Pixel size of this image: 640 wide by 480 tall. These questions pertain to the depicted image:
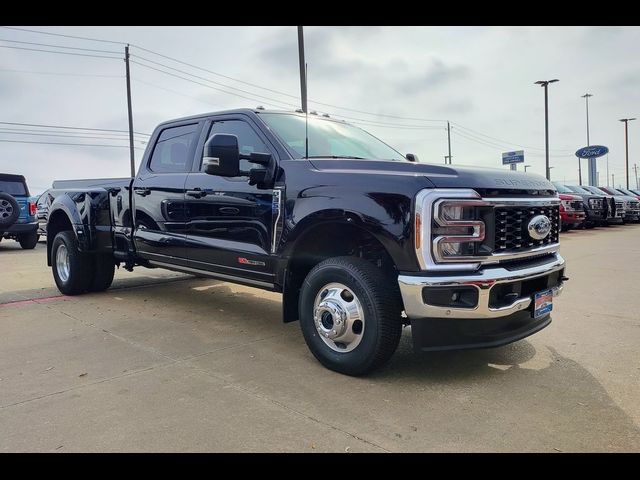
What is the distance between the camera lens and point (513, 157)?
93.2ft

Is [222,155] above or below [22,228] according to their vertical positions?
above

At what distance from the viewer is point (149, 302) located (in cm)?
629

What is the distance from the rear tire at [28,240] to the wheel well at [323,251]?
12.2 metres

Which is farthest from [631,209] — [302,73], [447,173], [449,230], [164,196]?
[449,230]

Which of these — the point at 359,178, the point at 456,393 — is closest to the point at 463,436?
the point at 456,393

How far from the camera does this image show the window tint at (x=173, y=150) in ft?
17.3

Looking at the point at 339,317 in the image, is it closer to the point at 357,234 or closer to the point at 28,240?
the point at 357,234

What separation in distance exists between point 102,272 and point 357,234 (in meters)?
4.29

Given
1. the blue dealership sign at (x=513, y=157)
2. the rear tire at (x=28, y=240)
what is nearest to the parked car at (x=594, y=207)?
the blue dealership sign at (x=513, y=157)

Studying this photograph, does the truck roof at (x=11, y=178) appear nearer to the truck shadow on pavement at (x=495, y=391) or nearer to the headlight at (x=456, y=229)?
the truck shadow on pavement at (x=495, y=391)

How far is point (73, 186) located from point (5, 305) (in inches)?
66.7

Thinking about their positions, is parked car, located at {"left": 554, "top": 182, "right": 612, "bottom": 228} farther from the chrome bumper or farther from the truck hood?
the chrome bumper

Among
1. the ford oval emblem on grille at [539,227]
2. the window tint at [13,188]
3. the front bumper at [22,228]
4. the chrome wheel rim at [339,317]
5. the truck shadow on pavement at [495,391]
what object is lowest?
the truck shadow on pavement at [495,391]
